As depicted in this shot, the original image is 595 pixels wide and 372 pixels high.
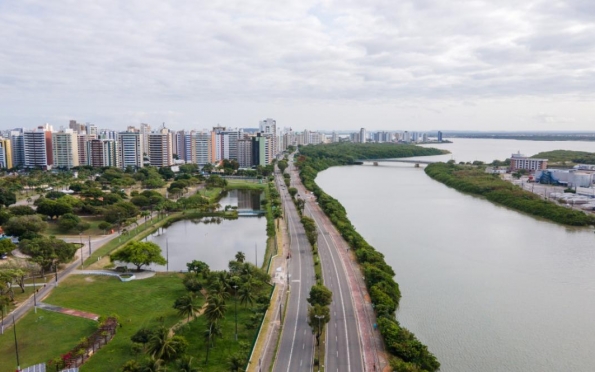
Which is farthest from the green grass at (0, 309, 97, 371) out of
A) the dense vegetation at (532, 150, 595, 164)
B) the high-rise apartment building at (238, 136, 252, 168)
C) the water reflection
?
the dense vegetation at (532, 150, 595, 164)

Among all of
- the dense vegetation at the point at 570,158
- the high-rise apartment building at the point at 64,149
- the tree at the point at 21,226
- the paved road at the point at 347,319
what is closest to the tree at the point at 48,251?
the tree at the point at 21,226

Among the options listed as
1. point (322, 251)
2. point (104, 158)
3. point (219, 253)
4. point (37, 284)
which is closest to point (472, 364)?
point (322, 251)

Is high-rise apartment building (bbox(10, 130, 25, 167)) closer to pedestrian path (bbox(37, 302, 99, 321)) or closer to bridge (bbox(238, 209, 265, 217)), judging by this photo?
bridge (bbox(238, 209, 265, 217))

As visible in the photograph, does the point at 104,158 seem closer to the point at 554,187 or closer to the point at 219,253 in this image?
the point at 219,253

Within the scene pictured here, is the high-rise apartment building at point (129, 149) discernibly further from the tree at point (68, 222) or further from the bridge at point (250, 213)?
→ the tree at point (68, 222)

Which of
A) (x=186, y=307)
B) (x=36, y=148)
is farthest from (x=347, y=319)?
(x=36, y=148)
